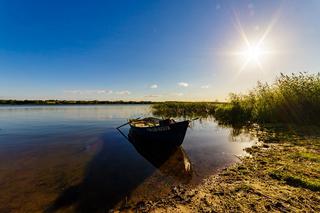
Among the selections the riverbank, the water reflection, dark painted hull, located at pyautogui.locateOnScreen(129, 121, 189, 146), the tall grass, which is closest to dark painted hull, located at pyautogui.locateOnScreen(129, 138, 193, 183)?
dark painted hull, located at pyautogui.locateOnScreen(129, 121, 189, 146)

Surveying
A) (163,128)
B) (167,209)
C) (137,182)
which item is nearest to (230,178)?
(167,209)

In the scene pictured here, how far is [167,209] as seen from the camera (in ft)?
17.4

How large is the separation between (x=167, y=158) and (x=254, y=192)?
19.9 ft

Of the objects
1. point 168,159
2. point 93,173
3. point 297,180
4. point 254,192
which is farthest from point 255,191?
point 93,173

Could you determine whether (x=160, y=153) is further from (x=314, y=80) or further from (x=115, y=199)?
(x=314, y=80)

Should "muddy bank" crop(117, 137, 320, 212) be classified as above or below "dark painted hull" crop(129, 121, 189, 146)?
below

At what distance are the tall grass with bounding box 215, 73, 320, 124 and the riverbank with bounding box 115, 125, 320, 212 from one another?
14863 millimetres

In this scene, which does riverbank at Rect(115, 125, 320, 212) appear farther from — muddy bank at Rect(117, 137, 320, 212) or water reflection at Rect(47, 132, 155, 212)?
water reflection at Rect(47, 132, 155, 212)

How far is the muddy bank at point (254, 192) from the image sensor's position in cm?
506

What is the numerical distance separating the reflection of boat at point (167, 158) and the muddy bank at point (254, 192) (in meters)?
1.50

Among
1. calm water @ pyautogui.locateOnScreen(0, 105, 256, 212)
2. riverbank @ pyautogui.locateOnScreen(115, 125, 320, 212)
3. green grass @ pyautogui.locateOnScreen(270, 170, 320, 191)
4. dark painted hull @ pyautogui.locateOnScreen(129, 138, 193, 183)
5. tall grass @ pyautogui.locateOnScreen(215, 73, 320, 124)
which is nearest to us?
riverbank @ pyautogui.locateOnScreen(115, 125, 320, 212)

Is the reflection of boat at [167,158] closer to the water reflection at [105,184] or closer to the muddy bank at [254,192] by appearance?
the water reflection at [105,184]

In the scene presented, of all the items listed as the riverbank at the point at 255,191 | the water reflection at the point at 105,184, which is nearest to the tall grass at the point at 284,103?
the riverbank at the point at 255,191

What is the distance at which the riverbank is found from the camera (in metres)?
5.06
